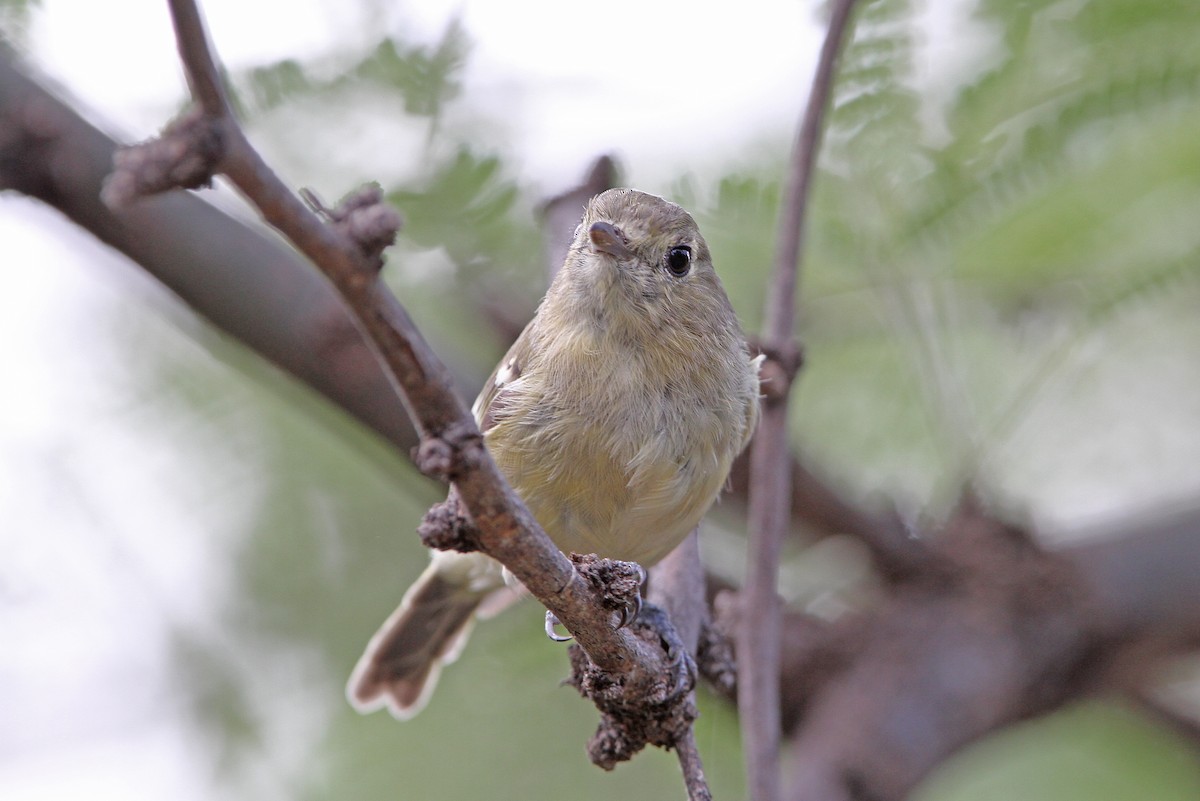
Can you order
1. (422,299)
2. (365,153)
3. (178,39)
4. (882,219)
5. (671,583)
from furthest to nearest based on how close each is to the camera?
(422,299) → (882,219) → (365,153) → (671,583) → (178,39)

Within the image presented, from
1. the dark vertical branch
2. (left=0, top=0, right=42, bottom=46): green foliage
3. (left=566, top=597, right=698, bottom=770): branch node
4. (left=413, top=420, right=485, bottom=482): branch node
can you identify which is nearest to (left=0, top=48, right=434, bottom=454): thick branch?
(left=0, top=0, right=42, bottom=46): green foliage

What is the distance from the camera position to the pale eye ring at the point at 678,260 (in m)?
3.30

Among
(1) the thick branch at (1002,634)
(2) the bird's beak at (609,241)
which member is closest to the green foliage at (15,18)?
(2) the bird's beak at (609,241)

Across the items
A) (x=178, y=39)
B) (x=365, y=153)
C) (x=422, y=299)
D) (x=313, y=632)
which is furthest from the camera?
(x=313, y=632)

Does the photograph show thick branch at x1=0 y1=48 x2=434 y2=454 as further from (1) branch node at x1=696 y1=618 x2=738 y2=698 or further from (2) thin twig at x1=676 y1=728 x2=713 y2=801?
(2) thin twig at x1=676 y1=728 x2=713 y2=801

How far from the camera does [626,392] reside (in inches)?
117

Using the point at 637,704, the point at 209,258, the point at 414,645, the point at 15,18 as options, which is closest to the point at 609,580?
the point at 637,704

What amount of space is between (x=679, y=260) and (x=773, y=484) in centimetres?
80

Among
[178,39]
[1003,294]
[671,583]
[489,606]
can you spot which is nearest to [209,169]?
[178,39]

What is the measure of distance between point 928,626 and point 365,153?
2.51 meters

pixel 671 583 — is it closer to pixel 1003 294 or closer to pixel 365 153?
pixel 365 153

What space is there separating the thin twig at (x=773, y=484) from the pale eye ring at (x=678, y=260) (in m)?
0.39

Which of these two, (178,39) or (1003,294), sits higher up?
(1003,294)

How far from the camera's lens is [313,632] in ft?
15.0
